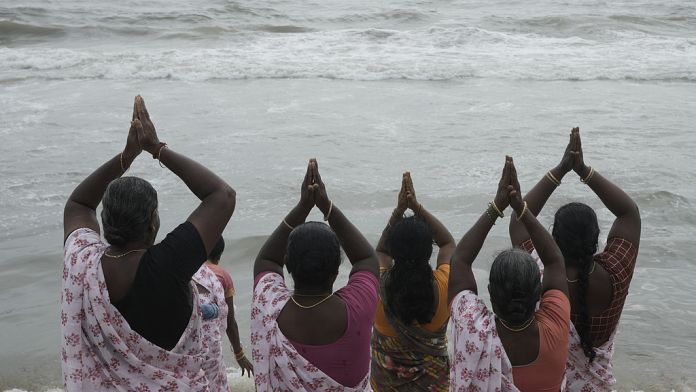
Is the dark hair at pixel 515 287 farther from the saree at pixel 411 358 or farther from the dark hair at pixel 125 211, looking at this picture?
the dark hair at pixel 125 211

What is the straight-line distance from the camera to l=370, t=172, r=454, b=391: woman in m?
3.11

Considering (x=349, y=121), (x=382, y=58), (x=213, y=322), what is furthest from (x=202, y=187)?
(x=382, y=58)

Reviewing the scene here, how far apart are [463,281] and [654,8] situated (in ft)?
72.4

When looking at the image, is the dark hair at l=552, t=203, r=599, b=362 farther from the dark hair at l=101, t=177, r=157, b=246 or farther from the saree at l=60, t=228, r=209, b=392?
the dark hair at l=101, t=177, r=157, b=246

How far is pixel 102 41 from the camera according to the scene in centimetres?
1838

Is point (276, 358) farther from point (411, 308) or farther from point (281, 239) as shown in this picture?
point (411, 308)

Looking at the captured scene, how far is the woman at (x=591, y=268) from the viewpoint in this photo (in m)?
3.09

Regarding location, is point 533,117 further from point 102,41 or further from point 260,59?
point 102,41

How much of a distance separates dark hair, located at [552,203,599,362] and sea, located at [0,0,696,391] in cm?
201

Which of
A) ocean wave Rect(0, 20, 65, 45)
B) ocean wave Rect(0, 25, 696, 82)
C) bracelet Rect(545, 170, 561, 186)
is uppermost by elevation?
bracelet Rect(545, 170, 561, 186)

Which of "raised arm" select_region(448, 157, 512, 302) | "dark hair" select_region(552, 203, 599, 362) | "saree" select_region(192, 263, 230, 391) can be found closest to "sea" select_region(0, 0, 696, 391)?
"saree" select_region(192, 263, 230, 391)

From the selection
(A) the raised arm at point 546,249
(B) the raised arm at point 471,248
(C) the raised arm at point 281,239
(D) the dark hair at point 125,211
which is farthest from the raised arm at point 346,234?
(D) the dark hair at point 125,211

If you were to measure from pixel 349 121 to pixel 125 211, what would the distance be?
8.38 meters

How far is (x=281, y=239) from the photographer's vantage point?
2.93m
